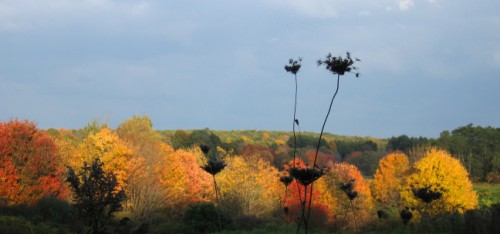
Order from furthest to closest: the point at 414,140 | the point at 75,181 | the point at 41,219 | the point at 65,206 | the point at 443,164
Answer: the point at 414,140, the point at 443,164, the point at 65,206, the point at 41,219, the point at 75,181

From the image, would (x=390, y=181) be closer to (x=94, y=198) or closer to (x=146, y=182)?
(x=146, y=182)

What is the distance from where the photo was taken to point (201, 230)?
3061 cm

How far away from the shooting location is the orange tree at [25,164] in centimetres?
2836

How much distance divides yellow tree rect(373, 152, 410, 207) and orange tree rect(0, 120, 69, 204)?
3072 cm

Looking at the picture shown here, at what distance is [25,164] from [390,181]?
33.0 m

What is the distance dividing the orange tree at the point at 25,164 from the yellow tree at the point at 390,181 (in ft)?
101

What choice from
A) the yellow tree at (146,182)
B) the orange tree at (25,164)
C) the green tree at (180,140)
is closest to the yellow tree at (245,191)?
the yellow tree at (146,182)

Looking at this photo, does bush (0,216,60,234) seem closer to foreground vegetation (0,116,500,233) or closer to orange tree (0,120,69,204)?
foreground vegetation (0,116,500,233)

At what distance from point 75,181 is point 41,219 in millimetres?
19682

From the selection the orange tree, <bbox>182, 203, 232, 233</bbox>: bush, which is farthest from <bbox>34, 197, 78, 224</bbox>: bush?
<bbox>182, 203, 232, 233</bbox>: bush

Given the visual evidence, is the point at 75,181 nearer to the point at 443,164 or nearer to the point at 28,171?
the point at 28,171

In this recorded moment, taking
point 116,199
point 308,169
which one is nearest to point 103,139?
point 116,199

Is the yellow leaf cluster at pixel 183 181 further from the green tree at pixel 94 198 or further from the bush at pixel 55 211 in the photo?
the green tree at pixel 94 198

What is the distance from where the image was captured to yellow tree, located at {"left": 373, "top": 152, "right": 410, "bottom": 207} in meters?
48.1
